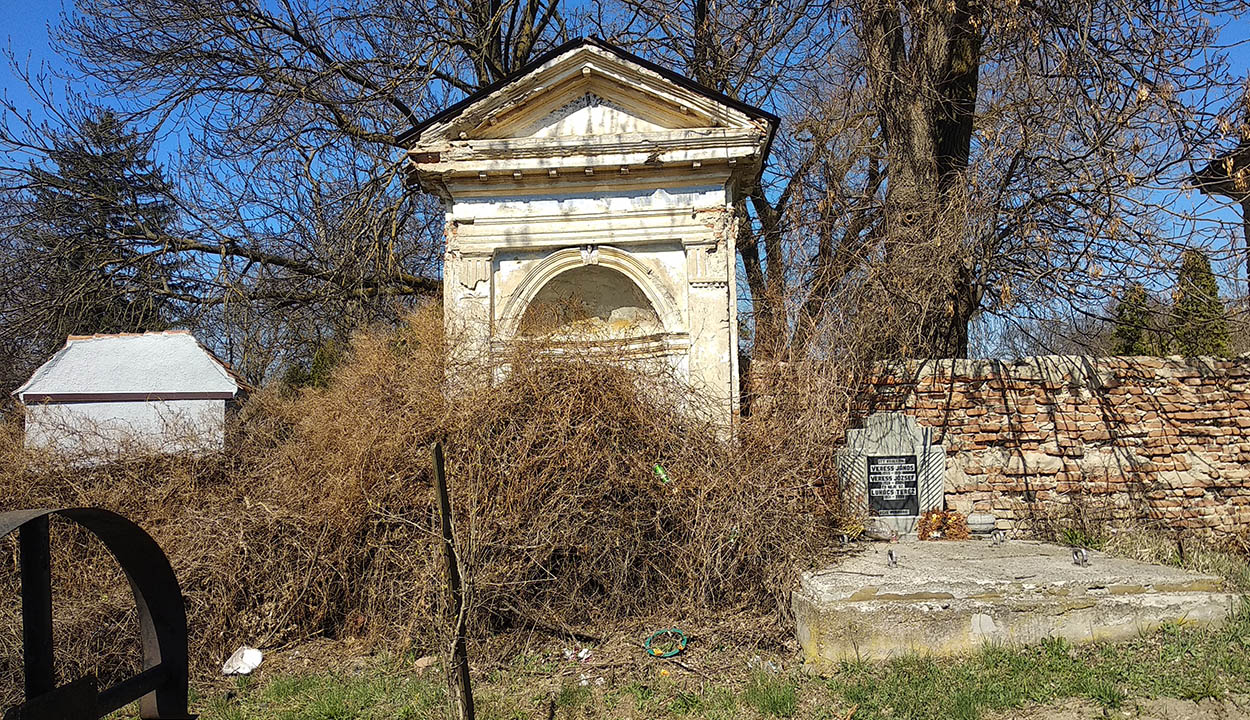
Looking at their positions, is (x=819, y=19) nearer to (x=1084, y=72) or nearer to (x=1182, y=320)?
(x=1084, y=72)

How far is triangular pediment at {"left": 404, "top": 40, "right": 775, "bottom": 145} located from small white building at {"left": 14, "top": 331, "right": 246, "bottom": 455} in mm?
3790

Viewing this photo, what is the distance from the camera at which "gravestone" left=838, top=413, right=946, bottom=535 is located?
28.7 feet

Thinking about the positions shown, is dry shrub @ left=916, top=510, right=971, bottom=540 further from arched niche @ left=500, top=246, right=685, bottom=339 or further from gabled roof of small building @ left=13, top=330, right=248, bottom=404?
gabled roof of small building @ left=13, top=330, right=248, bottom=404

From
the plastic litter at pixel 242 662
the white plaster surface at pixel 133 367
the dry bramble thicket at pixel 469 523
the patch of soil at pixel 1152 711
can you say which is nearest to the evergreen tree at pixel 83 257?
the white plaster surface at pixel 133 367

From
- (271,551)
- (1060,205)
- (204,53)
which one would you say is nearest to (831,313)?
(1060,205)

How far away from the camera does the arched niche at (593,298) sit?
9.88 m

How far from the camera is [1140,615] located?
19.4 ft

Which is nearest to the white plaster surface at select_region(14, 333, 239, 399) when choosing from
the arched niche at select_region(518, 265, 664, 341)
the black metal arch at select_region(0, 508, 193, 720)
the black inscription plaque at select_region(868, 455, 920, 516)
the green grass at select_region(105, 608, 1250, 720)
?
the arched niche at select_region(518, 265, 664, 341)

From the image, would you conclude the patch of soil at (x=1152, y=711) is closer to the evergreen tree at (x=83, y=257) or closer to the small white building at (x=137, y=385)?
the small white building at (x=137, y=385)

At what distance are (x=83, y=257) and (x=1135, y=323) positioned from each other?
14942 mm

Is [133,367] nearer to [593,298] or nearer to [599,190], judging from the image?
[593,298]

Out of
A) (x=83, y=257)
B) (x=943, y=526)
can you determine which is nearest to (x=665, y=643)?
(x=943, y=526)

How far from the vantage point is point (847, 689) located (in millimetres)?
5348

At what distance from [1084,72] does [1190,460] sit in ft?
13.5
